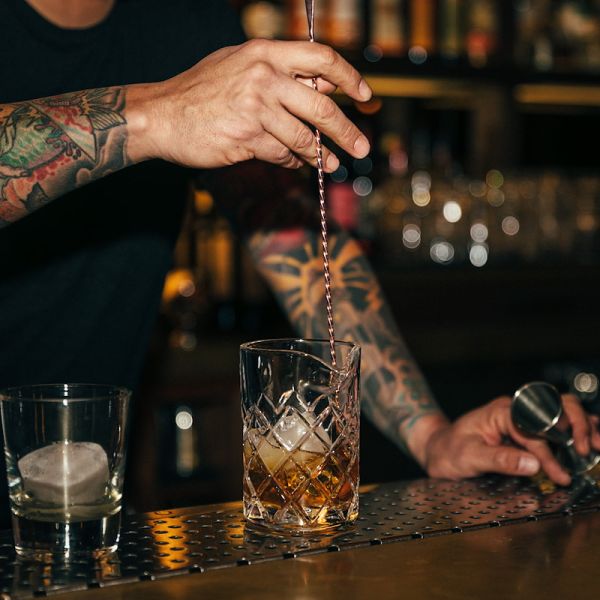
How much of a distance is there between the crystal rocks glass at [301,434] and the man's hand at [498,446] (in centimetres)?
30

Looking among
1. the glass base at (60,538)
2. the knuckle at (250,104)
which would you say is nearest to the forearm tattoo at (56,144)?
the knuckle at (250,104)

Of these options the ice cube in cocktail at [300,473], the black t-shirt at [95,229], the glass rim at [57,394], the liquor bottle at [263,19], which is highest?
the liquor bottle at [263,19]

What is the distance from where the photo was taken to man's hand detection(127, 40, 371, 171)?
1.06 metres

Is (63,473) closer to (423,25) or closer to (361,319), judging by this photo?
(361,319)

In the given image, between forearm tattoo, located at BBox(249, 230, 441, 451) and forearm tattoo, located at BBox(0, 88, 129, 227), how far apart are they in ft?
1.56

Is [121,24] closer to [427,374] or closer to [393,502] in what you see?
[393,502]

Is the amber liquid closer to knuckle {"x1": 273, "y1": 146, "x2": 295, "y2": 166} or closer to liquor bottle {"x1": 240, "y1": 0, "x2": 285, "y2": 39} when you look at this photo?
knuckle {"x1": 273, "y1": 146, "x2": 295, "y2": 166}

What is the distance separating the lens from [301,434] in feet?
3.37

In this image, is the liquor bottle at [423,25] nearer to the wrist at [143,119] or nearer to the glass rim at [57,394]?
the wrist at [143,119]

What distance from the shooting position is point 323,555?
982 mm

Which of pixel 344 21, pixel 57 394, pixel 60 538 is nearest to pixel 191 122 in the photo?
pixel 57 394

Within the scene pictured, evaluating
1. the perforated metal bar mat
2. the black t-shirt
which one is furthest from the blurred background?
the perforated metal bar mat

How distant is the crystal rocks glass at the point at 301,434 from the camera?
3.37ft

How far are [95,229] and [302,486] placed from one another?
2.52ft
